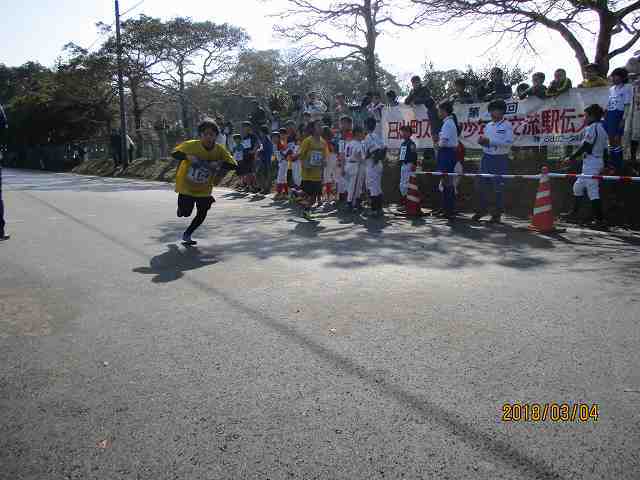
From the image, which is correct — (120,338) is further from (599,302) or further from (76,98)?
(76,98)

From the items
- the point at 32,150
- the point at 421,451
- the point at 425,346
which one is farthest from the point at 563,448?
the point at 32,150

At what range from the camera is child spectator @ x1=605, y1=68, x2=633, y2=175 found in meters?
9.48

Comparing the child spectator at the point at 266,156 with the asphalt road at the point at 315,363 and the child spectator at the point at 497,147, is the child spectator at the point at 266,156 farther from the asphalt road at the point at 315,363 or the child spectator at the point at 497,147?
the asphalt road at the point at 315,363

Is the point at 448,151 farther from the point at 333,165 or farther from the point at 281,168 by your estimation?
the point at 281,168

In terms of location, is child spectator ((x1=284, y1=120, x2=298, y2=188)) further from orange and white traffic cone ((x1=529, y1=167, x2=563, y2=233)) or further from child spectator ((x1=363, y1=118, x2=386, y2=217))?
orange and white traffic cone ((x1=529, y1=167, x2=563, y2=233))

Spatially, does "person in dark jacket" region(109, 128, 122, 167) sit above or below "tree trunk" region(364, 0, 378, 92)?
below

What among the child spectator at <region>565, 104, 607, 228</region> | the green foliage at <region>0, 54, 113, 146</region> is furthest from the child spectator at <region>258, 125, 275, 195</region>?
the green foliage at <region>0, 54, 113, 146</region>

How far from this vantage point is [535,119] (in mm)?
11125

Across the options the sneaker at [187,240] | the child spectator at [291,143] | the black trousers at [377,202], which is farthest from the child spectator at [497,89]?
the sneaker at [187,240]

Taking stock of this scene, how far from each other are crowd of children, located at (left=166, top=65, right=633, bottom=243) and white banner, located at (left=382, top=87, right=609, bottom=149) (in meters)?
0.22

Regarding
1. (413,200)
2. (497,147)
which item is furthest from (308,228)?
(497,147)

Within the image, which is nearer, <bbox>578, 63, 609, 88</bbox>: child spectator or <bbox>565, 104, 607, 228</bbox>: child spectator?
<bbox>565, 104, 607, 228</bbox>: child spectator

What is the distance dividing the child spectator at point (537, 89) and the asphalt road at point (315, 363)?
4745 mm
